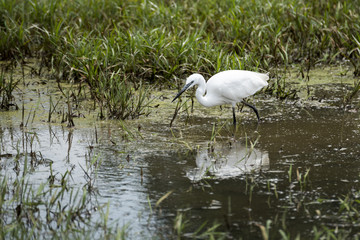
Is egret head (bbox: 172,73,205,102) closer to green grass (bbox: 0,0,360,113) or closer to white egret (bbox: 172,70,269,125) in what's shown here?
white egret (bbox: 172,70,269,125)

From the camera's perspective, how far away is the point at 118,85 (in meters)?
6.39

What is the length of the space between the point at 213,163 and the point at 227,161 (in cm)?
14

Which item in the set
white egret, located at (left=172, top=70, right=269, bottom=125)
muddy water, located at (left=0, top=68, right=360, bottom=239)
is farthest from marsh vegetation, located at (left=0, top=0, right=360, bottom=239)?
white egret, located at (left=172, top=70, right=269, bottom=125)

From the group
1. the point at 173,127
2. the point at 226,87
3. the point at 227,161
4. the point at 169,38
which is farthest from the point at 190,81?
the point at 169,38

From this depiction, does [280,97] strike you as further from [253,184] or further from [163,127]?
[253,184]

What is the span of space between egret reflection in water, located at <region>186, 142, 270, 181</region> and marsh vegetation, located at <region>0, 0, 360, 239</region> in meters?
0.02

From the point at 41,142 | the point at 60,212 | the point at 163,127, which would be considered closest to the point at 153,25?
the point at 163,127

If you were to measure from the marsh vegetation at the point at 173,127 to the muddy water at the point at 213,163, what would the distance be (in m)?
0.01

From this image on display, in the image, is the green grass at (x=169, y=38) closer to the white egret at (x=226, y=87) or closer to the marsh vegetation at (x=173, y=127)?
the marsh vegetation at (x=173, y=127)

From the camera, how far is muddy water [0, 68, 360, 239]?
3.88m

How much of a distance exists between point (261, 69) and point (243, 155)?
7.17ft

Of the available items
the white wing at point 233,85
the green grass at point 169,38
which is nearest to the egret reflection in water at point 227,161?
the white wing at point 233,85

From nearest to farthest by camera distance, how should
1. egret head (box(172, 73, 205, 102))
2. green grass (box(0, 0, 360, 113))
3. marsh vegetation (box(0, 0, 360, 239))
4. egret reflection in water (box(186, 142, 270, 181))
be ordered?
marsh vegetation (box(0, 0, 360, 239))
egret reflection in water (box(186, 142, 270, 181))
egret head (box(172, 73, 205, 102))
green grass (box(0, 0, 360, 113))

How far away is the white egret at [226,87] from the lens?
244 inches
